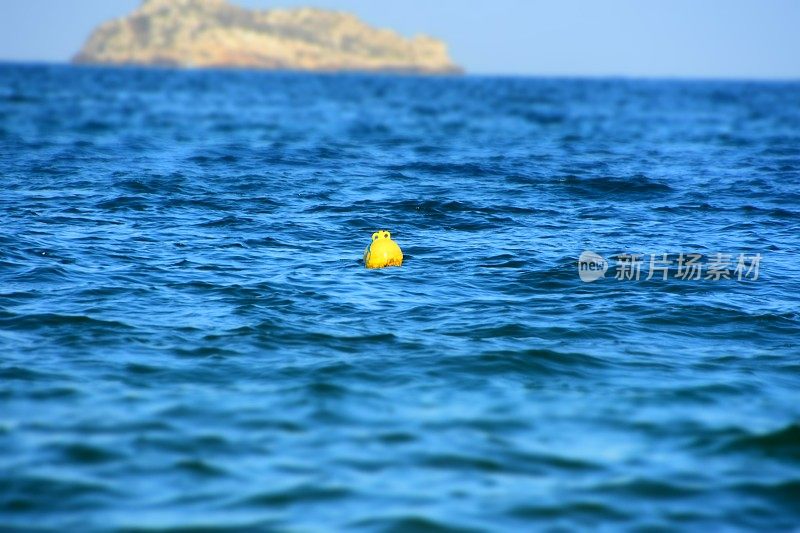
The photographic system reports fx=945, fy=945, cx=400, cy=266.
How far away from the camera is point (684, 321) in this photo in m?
10.9

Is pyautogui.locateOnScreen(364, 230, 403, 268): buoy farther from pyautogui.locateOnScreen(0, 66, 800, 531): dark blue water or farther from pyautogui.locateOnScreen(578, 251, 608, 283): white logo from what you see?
pyautogui.locateOnScreen(578, 251, 608, 283): white logo

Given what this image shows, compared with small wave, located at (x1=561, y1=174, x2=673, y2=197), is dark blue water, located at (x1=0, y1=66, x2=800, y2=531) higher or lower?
lower

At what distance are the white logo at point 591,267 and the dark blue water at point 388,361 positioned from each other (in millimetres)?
183

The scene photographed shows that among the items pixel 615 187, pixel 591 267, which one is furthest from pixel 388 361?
pixel 615 187

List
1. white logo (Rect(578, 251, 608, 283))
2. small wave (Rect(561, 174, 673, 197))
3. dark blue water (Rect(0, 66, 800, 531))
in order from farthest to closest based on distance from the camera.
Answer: small wave (Rect(561, 174, 673, 197)) → white logo (Rect(578, 251, 608, 283)) → dark blue water (Rect(0, 66, 800, 531))

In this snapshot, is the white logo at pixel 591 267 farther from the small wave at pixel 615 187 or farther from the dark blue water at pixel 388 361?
the small wave at pixel 615 187

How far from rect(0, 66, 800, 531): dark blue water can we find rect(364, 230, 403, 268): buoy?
0.26 metres

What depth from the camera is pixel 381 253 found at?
13461mm

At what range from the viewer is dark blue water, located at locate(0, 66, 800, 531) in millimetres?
6359

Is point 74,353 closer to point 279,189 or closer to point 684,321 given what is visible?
point 684,321

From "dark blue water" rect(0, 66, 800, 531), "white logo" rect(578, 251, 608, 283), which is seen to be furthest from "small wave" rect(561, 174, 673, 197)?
"white logo" rect(578, 251, 608, 283)

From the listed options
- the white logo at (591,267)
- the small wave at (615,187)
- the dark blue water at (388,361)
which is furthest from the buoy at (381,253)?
the small wave at (615,187)

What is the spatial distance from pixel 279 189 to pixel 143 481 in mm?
15659

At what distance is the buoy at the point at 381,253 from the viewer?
44.2 ft
